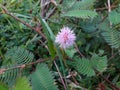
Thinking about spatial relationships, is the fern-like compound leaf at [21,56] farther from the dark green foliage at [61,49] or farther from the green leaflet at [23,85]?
the green leaflet at [23,85]

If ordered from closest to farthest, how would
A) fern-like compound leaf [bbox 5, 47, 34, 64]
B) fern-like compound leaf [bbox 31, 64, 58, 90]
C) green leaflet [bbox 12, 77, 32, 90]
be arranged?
green leaflet [bbox 12, 77, 32, 90], fern-like compound leaf [bbox 31, 64, 58, 90], fern-like compound leaf [bbox 5, 47, 34, 64]

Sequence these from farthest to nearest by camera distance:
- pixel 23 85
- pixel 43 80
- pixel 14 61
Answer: pixel 14 61, pixel 43 80, pixel 23 85

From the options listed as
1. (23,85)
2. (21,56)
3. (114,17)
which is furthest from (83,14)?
(23,85)

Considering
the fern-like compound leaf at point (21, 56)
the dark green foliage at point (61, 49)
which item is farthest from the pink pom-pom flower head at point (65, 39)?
the fern-like compound leaf at point (21, 56)

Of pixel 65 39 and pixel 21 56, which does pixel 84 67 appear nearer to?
pixel 65 39

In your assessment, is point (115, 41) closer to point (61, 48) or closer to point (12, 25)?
point (61, 48)

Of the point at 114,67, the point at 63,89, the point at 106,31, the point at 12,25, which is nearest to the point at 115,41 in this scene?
the point at 106,31

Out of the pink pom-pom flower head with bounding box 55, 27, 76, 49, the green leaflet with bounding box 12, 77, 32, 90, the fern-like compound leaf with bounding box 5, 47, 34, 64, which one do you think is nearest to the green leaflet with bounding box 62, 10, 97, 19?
the pink pom-pom flower head with bounding box 55, 27, 76, 49

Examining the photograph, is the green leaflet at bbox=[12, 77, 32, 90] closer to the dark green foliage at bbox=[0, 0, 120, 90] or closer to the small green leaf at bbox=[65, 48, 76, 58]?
the dark green foliage at bbox=[0, 0, 120, 90]

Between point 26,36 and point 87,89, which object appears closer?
point 87,89
